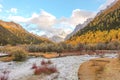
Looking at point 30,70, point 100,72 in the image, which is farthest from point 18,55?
point 100,72

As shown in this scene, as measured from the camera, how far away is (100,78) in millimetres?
24703

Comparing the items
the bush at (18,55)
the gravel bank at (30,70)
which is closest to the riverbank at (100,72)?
the gravel bank at (30,70)

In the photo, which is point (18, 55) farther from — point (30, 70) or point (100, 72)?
point (100, 72)

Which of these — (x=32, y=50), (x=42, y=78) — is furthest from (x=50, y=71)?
(x=32, y=50)

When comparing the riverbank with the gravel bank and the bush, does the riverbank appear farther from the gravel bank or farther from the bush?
the bush

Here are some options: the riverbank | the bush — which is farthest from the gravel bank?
the bush

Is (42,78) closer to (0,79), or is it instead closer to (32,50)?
(0,79)

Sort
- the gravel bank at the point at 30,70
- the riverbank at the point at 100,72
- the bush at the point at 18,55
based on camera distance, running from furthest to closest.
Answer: the bush at the point at 18,55, the gravel bank at the point at 30,70, the riverbank at the point at 100,72

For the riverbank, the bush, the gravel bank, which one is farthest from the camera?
the bush

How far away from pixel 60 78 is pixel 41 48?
299 feet

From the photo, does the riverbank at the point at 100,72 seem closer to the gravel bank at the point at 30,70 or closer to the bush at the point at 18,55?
the gravel bank at the point at 30,70

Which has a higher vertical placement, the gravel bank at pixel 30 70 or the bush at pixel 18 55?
the bush at pixel 18 55

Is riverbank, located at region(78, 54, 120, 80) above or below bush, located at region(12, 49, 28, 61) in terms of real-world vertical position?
below

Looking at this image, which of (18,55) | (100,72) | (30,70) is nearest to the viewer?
(100,72)
